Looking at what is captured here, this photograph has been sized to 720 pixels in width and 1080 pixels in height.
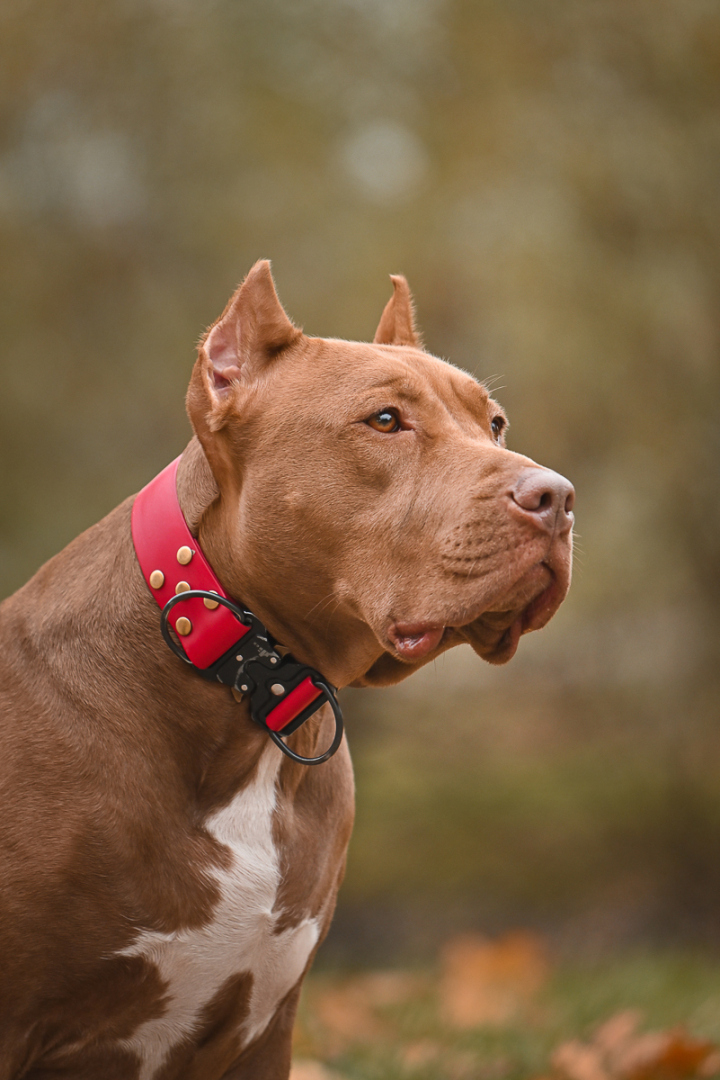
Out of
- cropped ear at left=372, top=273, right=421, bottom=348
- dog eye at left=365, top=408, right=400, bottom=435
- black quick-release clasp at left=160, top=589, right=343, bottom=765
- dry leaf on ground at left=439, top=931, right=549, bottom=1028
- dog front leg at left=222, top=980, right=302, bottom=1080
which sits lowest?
dry leaf on ground at left=439, top=931, right=549, bottom=1028

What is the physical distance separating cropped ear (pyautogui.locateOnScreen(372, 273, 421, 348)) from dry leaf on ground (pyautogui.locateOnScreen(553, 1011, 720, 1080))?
244cm

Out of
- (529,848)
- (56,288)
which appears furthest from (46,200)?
(529,848)

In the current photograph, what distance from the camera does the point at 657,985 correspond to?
5238 mm

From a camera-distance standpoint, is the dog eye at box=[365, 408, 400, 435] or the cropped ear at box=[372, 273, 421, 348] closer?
the dog eye at box=[365, 408, 400, 435]

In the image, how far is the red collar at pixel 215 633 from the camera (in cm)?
248

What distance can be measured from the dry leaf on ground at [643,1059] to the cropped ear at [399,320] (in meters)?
2.44

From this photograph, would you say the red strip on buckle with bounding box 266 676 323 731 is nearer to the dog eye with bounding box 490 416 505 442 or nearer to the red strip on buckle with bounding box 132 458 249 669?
the red strip on buckle with bounding box 132 458 249 669

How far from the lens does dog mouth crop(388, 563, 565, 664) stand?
2447 mm

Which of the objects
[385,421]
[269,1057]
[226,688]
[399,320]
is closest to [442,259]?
[399,320]

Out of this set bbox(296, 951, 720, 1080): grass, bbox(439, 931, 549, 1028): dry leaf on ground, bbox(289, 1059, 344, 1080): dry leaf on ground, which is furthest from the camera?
bbox(439, 931, 549, 1028): dry leaf on ground

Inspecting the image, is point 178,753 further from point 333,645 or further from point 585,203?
point 585,203

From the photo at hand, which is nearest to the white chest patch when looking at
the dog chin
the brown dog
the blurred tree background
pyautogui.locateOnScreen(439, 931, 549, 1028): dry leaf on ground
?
the brown dog

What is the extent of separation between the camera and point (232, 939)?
2.52 m

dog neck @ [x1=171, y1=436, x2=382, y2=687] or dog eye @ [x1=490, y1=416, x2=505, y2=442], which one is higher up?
dog eye @ [x1=490, y1=416, x2=505, y2=442]
